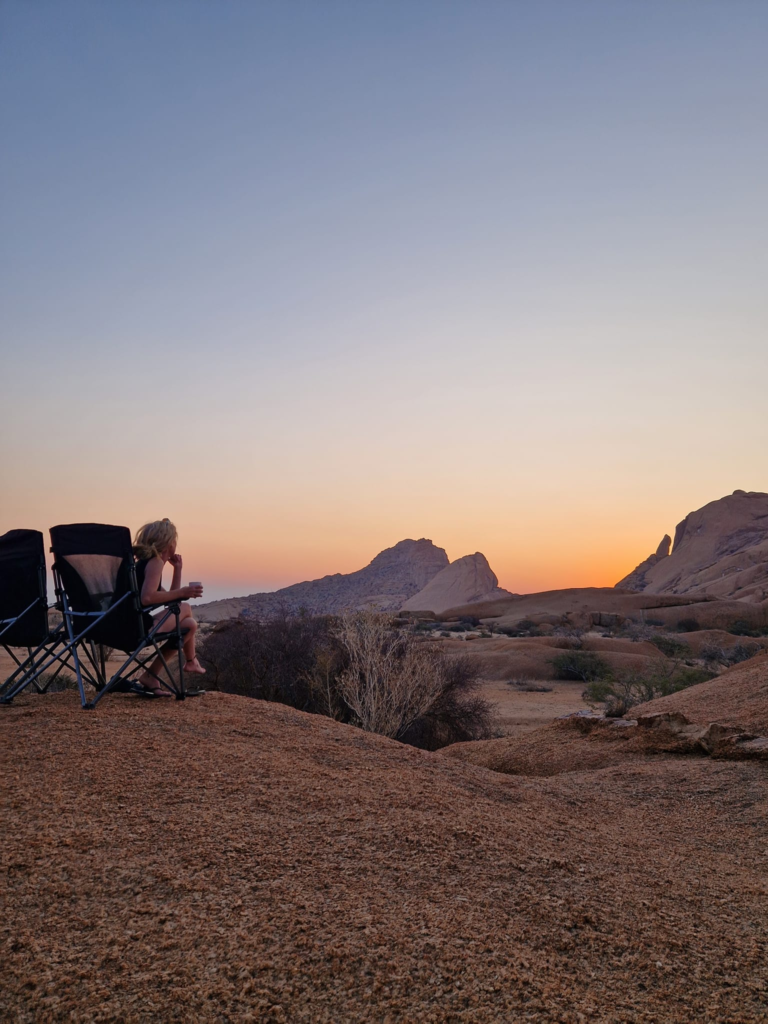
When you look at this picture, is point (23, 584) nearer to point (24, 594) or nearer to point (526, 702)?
point (24, 594)

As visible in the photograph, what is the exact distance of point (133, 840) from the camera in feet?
9.82

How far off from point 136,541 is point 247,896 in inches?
151

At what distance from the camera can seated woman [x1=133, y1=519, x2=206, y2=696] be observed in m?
5.61

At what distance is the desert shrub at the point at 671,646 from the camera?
30.1 metres

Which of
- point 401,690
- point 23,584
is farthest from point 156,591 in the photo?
point 401,690

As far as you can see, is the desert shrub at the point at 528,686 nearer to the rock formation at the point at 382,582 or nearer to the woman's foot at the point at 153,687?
the woman's foot at the point at 153,687

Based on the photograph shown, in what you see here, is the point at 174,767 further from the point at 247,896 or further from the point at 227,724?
the point at 247,896

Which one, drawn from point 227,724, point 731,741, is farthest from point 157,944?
point 731,741

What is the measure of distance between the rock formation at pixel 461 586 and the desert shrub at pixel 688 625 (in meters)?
39.4

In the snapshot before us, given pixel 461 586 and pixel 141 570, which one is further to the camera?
pixel 461 586

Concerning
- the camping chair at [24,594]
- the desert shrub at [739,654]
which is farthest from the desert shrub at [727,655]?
the camping chair at [24,594]

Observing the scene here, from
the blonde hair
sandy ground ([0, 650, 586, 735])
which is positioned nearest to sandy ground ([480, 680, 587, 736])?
sandy ground ([0, 650, 586, 735])

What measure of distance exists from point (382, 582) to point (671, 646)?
66814 millimetres

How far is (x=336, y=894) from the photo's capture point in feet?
8.71
